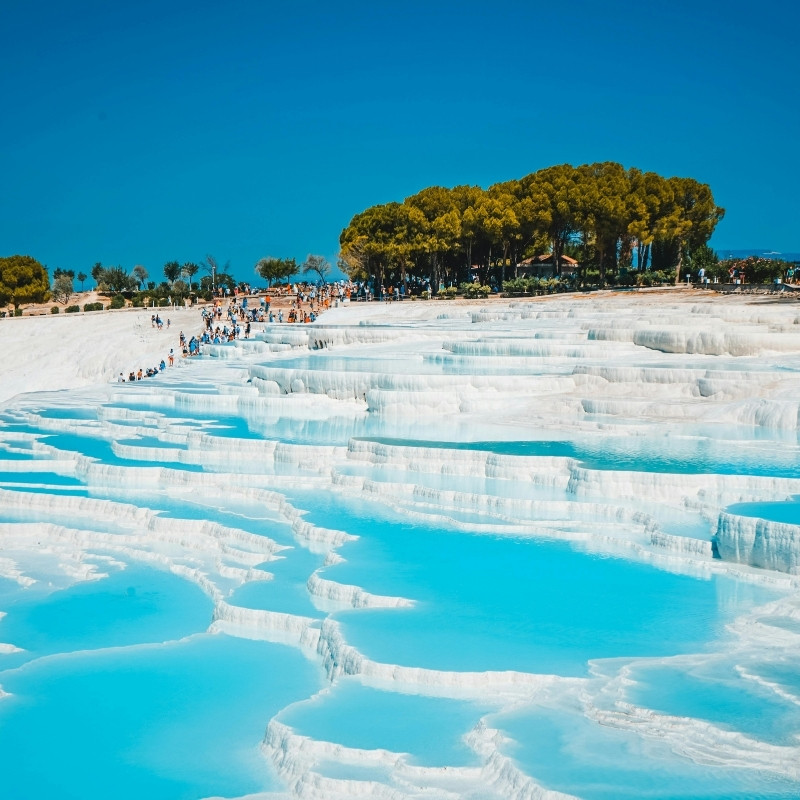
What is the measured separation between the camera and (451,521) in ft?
31.3

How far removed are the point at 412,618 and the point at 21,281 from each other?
39980 mm

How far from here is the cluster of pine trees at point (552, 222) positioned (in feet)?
108

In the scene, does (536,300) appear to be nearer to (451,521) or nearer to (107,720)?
(451,521)

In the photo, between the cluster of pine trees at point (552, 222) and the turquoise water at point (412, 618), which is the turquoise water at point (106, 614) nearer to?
the turquoise water at point (412, 618)

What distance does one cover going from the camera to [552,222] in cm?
3409

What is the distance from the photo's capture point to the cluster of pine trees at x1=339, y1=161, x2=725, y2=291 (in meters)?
33.0

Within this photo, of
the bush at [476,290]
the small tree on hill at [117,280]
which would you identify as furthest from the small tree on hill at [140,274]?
the bush at [476,290]

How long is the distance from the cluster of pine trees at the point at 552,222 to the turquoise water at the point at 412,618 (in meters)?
19.6

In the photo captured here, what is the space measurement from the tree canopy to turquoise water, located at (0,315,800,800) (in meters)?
31.1

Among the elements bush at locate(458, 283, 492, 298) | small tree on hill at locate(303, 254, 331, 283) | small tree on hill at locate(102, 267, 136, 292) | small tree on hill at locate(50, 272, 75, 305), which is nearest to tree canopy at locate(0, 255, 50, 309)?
small tree on hill at locate(50, 272, 75, 305)

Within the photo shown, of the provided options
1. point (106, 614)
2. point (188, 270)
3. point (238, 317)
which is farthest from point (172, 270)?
point (106, 614)

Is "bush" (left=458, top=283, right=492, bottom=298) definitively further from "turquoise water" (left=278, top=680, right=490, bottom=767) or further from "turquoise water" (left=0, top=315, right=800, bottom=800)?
"turquoise water" (left=278, top=680, right=490, bottom=767)

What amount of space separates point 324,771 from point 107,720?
1.52 metres

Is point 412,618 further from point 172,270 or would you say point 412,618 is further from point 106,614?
point 172,270
